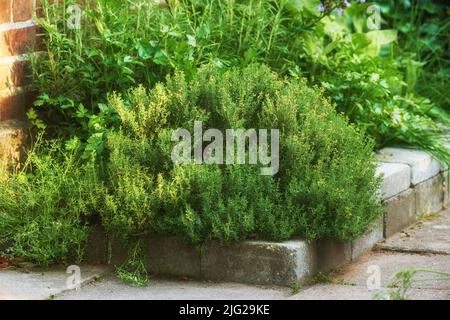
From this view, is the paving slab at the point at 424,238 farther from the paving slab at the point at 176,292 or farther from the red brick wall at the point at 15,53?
the red brick wall at the point at 15,53

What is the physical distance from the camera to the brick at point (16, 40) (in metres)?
4.66

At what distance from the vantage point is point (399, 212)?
5219mm

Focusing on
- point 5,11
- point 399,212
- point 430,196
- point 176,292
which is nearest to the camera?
point 176,292

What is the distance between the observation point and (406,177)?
5305mm

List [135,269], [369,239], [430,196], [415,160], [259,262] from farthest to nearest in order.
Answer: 1. [430,196]
2. [415,160]
3. [369,239]
4. [135,269]
5. [259,262]

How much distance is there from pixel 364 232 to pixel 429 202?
112cm

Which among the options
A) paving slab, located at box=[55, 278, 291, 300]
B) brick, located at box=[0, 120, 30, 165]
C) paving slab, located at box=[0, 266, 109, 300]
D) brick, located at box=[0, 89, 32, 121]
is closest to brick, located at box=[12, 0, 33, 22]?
brick, located at box=[0, 89, 32, 121]

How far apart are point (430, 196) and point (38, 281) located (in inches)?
97.6

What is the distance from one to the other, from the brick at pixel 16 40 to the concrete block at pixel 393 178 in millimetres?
1828

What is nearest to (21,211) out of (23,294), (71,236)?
(71,236)

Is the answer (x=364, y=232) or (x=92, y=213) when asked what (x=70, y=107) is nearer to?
(x=92, y=213)

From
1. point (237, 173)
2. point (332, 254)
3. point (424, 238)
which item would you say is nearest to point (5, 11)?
point (237, 173)

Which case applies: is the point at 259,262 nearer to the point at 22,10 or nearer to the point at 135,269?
the point at 135,269

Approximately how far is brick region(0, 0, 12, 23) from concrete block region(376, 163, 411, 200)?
1.95m
